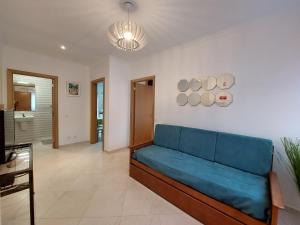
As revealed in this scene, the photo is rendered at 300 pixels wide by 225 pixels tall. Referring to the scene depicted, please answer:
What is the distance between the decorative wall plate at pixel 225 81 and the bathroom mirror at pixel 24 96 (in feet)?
18.1

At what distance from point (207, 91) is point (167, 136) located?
112 centimetres

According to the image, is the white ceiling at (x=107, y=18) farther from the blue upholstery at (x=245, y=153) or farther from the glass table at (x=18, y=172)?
the glass table at (x=18, y=172)

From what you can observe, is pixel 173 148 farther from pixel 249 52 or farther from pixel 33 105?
pixel 33 105

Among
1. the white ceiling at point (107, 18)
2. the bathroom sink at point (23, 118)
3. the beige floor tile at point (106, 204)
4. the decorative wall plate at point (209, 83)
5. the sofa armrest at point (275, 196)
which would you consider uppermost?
the white ceiling at point (107, 18)

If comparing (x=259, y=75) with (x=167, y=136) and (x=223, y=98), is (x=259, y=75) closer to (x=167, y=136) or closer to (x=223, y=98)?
(x=223, y=98)

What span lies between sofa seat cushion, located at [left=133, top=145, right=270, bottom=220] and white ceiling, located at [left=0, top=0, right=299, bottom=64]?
206cm

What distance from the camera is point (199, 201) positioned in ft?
5.65

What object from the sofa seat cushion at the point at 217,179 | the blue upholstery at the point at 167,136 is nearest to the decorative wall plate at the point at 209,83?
the blue upholstery at the point at 167,136

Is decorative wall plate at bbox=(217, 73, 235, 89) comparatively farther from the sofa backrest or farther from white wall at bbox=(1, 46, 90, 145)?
white wall at bbox=(1, 46, 90, 145)

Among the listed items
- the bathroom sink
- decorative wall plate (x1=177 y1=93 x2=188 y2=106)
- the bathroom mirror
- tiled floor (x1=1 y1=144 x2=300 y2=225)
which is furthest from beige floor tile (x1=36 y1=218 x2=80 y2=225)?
the bathroom mirror

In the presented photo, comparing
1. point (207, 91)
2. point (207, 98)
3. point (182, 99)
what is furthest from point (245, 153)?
point (182, 99)

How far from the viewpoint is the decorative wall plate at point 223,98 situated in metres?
2.41

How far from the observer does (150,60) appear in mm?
3684

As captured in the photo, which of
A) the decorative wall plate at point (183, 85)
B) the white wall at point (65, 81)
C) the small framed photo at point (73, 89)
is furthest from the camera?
the small framed photo at point (73, 89)
